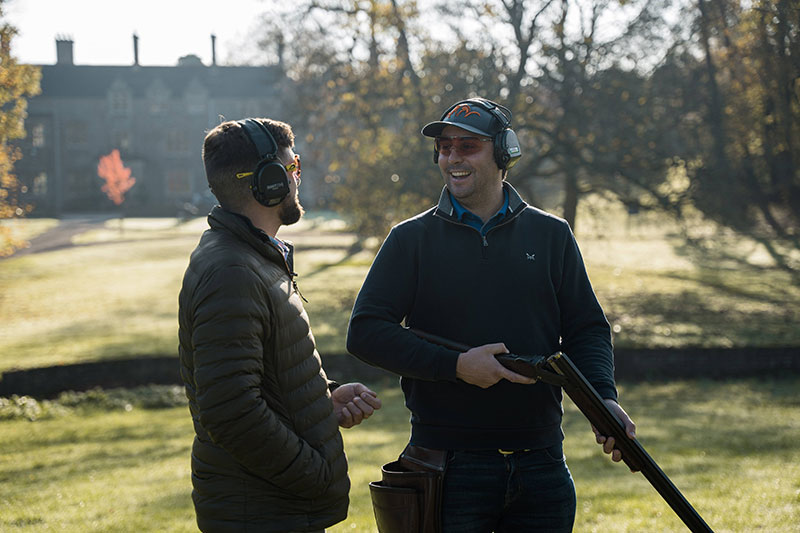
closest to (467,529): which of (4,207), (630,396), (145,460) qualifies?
(145,460)

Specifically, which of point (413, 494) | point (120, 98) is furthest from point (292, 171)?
point (120, 98)

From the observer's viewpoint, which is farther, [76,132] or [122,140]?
[122,140]

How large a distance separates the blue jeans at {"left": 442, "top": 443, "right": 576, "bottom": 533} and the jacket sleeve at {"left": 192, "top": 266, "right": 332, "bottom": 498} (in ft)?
2.38

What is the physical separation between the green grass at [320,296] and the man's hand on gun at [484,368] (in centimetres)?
1199

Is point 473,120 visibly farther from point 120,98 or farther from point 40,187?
point 120,98

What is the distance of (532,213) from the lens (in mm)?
3506

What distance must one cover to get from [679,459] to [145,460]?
18.4 feet

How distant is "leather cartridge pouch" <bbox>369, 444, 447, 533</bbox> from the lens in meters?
3.18

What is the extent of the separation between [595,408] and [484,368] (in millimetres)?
470

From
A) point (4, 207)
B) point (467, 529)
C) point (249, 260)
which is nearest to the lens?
point (249, 260)

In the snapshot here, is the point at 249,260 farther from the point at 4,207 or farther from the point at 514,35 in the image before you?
the point at 514,35

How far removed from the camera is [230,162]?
9.46 feet

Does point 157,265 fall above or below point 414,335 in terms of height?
below

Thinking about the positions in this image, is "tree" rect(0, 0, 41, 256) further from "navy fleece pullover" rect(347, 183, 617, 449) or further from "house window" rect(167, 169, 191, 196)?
"house window" rect(167, 169, 191, 196)
